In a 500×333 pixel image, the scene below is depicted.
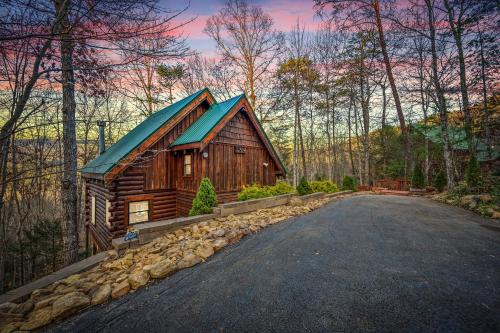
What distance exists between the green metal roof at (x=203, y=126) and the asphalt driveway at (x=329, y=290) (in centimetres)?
599

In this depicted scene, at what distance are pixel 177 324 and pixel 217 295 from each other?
2.21 feet

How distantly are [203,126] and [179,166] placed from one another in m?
2.51

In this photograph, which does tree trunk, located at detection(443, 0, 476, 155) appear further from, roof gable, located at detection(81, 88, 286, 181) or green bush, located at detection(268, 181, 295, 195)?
roof gable, located at detection(81, 88, 286, 181)

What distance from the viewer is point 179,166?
10.5 meters

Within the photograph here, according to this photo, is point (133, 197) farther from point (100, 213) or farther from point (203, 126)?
point (203, 126)

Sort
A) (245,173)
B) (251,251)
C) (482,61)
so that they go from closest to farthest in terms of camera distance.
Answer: (251,251) < (245,173) < (482,61)

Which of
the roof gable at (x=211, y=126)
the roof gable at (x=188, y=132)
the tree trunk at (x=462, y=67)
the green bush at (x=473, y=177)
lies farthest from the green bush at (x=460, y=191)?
the roof gable at (x=211, y=126)

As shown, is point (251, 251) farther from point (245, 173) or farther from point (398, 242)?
point (245, 173)

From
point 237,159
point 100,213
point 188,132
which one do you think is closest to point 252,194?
point 237,159

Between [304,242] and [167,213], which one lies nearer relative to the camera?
[304,242]

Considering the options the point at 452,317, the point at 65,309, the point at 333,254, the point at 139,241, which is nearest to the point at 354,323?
the point at 452,317

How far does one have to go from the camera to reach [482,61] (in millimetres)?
12344

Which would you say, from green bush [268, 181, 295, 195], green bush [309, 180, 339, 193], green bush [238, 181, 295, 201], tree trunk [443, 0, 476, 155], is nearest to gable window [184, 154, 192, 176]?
green bush [238, 181, 295, 201]

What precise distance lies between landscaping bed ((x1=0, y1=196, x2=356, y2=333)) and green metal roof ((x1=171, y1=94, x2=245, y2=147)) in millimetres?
4454
